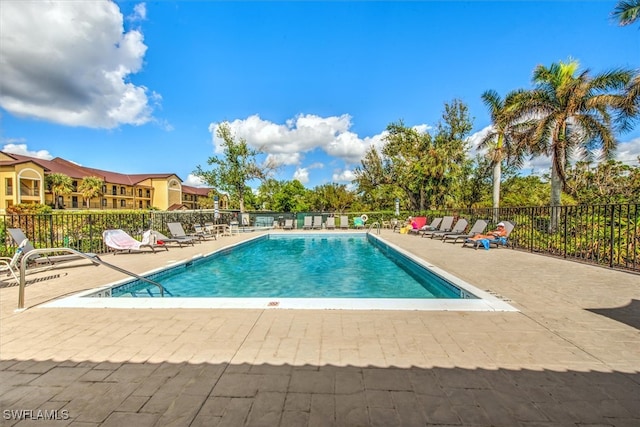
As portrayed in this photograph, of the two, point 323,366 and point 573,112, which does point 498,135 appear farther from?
point 323,366

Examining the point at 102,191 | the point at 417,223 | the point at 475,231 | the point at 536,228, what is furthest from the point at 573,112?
the point at 102,191

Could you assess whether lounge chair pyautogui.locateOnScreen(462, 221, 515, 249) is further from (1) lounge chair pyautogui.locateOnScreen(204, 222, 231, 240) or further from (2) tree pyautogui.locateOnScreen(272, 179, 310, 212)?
(2) tree pyautogui.locateOnScreen(272, 179, 310, 212)

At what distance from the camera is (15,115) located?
65.1 feet

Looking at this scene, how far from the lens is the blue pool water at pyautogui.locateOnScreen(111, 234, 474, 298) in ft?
19.9

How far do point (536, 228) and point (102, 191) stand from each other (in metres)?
54.8

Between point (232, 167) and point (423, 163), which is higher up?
point (232, 167)

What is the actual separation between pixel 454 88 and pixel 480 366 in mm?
27984

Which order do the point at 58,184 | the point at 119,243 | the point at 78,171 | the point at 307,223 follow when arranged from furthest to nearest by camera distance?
the point at 78,171 < the point at 58,184 < the point at 307,223 < the point at 119,243

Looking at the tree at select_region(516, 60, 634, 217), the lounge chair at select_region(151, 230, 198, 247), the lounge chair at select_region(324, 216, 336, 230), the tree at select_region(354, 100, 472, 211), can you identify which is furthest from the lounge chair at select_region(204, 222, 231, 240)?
the tree at select_region(354, 100, 472, 211)

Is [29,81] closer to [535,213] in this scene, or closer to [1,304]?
[1,304]

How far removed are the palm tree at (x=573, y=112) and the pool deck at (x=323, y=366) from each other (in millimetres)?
9493

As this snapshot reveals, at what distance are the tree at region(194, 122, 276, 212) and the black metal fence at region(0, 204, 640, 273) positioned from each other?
16.8 meters

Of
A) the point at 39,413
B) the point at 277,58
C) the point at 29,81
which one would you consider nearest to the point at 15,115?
the point at 29,81

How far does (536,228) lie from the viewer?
9.66 meters
